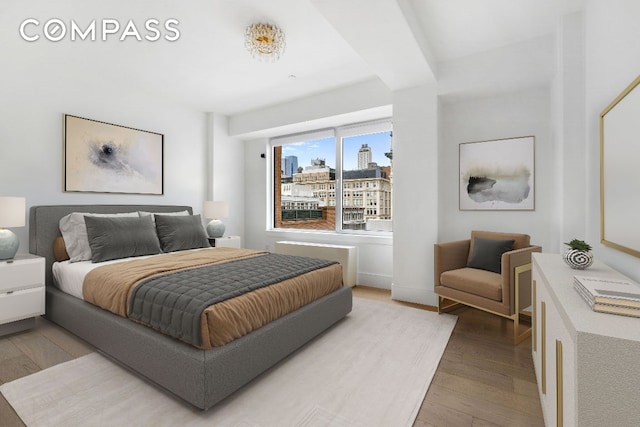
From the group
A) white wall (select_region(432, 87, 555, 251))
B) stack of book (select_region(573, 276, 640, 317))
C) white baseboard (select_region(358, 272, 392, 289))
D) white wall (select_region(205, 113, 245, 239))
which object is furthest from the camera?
white wall (select_region(205, 113, 245, 239))

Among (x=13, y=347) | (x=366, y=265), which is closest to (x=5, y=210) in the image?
(x=13, y=347)

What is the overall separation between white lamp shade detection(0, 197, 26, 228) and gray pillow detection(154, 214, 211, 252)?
1231 millimetres

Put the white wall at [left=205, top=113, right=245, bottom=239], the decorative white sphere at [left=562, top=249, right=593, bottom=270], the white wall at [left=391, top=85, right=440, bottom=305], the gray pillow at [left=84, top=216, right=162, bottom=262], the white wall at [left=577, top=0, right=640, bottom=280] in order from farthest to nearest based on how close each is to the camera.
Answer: the white wall at [left=205, top=113, right=245, bottom=239]
the white wall at [left=391, top=85, right=440, bottom=305]
the gray pillow at [left=84, top=216, right=162, bottom=262]
the decorative white sphere at [left=562, top=249, right=593, bottom=270]
the white wall at [left=577, top=0, right=640, bottom=280]

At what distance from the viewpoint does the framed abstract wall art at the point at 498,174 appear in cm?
320

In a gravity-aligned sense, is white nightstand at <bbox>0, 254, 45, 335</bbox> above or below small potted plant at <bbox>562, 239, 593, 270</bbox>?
below

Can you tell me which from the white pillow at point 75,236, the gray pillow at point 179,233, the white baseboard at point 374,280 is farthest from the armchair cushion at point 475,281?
the white pillow at point 75,236

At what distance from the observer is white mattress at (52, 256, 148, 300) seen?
8.58ft

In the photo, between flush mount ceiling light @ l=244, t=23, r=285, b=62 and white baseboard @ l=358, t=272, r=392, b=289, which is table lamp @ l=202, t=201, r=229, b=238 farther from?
flush mount ceiling light @ l=244, t=23, r=285, b=62

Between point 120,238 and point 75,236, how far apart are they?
460 mm

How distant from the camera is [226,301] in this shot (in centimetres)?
182

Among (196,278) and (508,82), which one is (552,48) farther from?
(196,278)

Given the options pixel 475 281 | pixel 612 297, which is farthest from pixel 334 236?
pixel 612 297

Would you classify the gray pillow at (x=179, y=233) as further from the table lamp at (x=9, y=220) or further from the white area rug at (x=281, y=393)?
the white area rug at (x=281, y=393)

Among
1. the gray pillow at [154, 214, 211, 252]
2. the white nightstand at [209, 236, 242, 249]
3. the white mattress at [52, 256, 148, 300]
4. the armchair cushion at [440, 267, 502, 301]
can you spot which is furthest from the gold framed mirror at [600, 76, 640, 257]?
the white nightstand at [209, 236, 242, 249]
